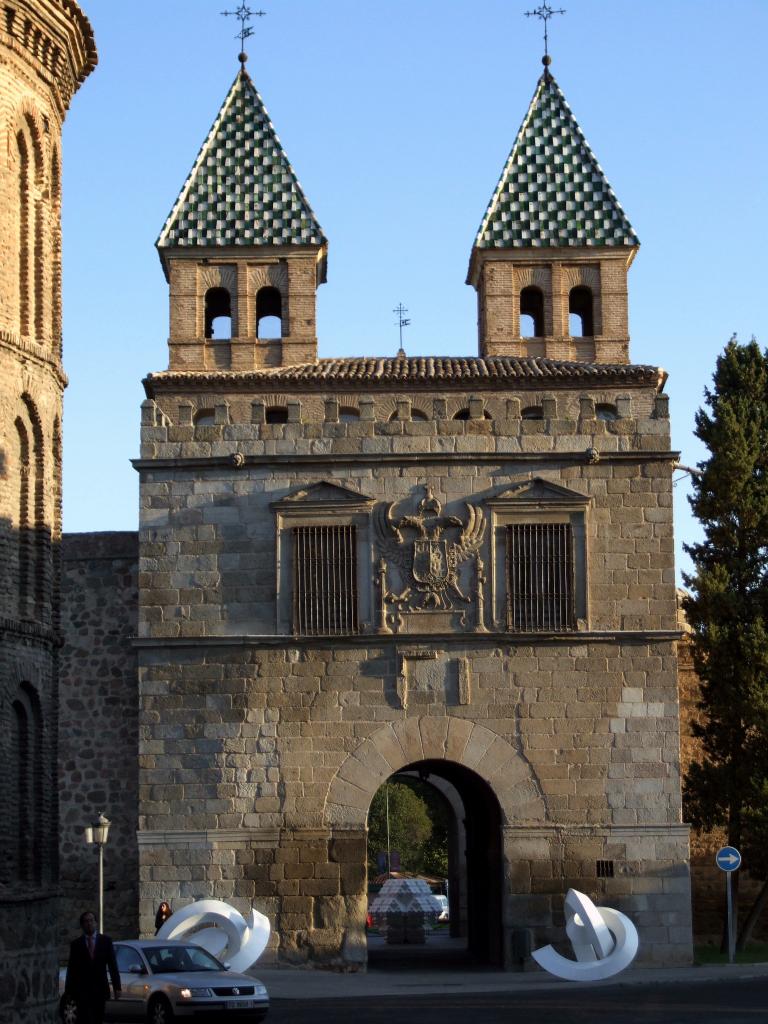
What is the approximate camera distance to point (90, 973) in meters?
18.0

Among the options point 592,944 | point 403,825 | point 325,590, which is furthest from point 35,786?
point 403,825

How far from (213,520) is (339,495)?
1.82 m

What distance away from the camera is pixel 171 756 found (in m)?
27.7

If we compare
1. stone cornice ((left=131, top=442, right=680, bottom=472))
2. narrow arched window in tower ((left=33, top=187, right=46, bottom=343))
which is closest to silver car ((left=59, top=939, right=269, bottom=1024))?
narrow arched window in tower ((left=33, top=187, right=46, bottom=343))

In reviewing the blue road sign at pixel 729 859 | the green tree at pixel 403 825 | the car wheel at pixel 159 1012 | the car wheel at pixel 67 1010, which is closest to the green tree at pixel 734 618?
the blue road sign at pixel 729 859

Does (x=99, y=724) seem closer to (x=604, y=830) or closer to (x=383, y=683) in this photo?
(x=383, y=683)

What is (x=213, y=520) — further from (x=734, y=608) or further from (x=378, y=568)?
(x=734, y=608)

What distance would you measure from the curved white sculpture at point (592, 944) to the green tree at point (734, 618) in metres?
4.36

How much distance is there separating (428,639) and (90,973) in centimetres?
1056

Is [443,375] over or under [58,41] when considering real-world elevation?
under

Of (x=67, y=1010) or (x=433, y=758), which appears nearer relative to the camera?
(x=67, y=1010)

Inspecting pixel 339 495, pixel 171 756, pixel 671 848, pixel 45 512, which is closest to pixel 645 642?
pixel 671 848

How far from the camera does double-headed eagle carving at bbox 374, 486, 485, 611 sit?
91.4 ft

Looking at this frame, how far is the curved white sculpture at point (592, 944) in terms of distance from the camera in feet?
84.9
